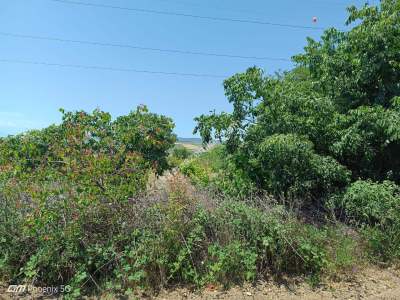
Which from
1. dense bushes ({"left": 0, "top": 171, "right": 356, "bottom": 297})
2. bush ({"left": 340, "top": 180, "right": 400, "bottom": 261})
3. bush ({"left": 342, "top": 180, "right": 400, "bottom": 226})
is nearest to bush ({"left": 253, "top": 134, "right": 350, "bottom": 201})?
bush ({"left": 342, "top": 180, "right": 400, "bottom": 226})

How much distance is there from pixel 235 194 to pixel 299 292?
2.51 meters

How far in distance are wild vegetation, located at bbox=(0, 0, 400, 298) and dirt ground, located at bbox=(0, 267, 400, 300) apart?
0.15m

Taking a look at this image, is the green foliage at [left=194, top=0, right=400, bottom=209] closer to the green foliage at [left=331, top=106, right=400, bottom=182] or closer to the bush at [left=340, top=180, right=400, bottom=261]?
the green foliage at [left=331, top=106, right=400, bottom=182]

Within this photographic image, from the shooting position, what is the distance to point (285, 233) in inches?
209

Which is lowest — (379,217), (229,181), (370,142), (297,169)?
(379,217)

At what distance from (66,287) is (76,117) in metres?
4.43

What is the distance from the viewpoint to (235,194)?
7137 millimetres

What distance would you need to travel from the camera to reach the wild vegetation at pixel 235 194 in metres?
4.91

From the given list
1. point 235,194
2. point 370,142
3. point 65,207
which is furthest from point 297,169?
point 65,207

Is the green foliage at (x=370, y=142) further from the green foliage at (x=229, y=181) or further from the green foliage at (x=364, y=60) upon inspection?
the green foliage at (x=229, y=181)

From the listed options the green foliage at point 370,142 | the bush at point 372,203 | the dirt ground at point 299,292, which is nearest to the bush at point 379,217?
the bush at point 372,203

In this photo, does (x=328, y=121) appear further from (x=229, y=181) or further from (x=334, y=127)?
(x=229, y=181)

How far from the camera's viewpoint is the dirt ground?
4.73m

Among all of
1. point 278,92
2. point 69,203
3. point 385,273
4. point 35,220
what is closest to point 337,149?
point 278,92
